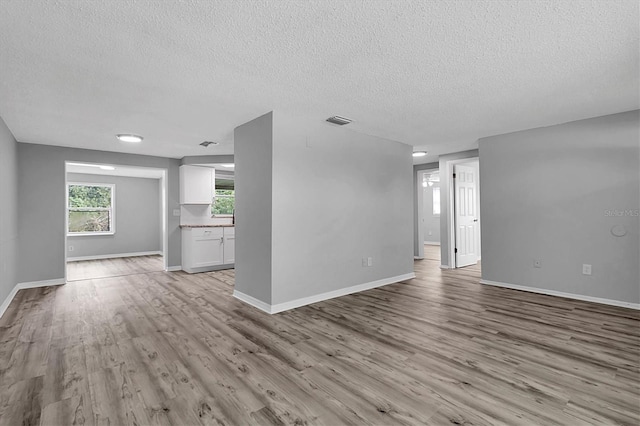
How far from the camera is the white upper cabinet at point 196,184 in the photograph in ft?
21.4

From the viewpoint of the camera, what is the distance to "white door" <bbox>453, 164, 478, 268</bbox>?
641 centimetres

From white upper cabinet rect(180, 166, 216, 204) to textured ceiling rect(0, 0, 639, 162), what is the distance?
8.18ft

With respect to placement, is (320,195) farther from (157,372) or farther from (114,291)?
(114,291)

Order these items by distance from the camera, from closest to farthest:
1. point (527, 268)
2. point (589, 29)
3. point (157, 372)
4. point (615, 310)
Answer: point (589, 29) < point (157, 372) < point (615, 310) < point (527, 268)

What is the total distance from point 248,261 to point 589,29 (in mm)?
3787

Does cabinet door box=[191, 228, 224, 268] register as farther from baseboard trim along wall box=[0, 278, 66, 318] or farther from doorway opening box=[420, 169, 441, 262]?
doorway opening box=[420, 169, 441, 262]

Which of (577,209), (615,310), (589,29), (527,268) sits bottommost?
(615,310)

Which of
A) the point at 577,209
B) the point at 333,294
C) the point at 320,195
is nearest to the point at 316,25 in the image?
the point at 320,195

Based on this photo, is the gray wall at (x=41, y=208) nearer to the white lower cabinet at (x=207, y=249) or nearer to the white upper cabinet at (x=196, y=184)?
the white upper cabinet at (x=196, y=184)

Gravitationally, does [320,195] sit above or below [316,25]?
below

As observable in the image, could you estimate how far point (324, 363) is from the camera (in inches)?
93.5

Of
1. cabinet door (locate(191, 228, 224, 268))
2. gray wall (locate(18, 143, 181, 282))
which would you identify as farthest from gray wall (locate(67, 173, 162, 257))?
cabinet door (locate(191, 228, 224, 268))

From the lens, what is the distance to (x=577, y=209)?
4102 mm

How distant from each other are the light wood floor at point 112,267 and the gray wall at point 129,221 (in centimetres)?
44
